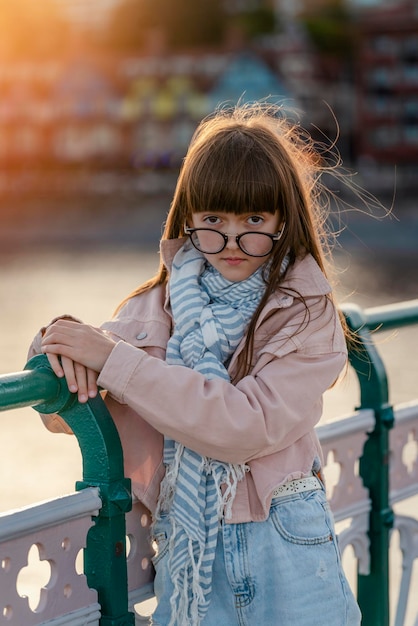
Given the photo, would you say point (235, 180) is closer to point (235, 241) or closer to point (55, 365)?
point (235, 241)

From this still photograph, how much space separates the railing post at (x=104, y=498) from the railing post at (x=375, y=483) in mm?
852

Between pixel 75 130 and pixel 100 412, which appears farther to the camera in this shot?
pixel 75 130

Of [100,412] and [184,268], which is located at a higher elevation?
[184,268]

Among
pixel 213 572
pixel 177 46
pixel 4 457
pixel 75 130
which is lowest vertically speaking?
pixel 4 457

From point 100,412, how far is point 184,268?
34 cm

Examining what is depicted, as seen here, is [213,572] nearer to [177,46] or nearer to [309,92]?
[309,92]

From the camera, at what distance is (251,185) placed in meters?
1.94

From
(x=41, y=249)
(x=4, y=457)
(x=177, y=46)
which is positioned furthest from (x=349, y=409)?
(x=177, y=46)

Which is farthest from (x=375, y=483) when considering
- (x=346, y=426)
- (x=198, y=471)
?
(x=198, y=471)

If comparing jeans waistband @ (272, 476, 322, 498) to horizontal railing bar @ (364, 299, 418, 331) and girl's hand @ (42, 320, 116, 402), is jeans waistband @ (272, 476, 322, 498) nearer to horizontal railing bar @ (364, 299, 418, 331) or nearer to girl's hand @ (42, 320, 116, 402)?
girl's hand @ (42, 320, 116, 402)

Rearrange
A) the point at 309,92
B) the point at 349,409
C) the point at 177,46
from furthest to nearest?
1. the point at 177,46
2. the point at 309,92
3. the point at 349,409

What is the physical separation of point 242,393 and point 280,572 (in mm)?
307

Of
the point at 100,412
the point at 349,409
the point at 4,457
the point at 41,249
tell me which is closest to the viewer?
the point at 100,412

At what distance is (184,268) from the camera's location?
2.04m
